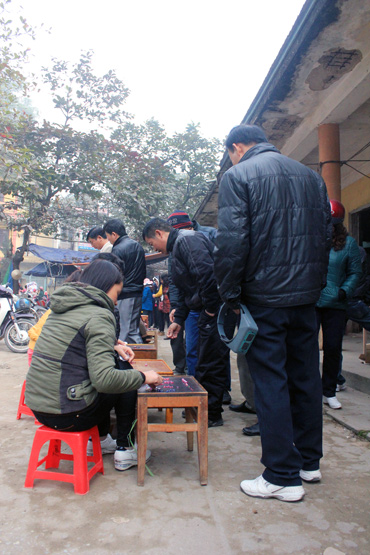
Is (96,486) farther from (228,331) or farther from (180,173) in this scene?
(180,173)

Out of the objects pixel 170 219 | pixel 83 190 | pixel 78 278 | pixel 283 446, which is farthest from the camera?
pixel 83 190

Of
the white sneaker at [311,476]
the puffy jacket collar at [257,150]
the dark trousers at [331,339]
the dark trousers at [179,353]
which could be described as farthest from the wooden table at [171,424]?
the dark trousers at [179,353]

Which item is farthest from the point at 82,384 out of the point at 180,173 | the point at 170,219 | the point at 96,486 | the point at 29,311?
the point at 180,173

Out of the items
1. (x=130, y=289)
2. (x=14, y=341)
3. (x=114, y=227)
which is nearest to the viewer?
(x=130, y=289)

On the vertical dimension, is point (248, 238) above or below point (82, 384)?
above

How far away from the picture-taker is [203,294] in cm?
303

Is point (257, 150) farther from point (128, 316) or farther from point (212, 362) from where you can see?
point (128, 316)

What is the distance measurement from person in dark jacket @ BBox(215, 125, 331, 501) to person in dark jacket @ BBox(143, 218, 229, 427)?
0.86 metres

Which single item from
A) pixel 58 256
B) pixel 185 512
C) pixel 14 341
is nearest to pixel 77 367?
pixel 185 512

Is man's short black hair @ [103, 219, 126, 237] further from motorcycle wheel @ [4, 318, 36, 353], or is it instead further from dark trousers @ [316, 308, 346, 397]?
motorcycle wheel @ [4, 318, 36, 353]

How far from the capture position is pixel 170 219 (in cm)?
406

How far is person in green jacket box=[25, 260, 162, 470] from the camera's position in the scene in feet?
6.47

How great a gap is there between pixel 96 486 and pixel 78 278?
3.74ft

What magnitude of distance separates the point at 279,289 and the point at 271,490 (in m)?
0.96
